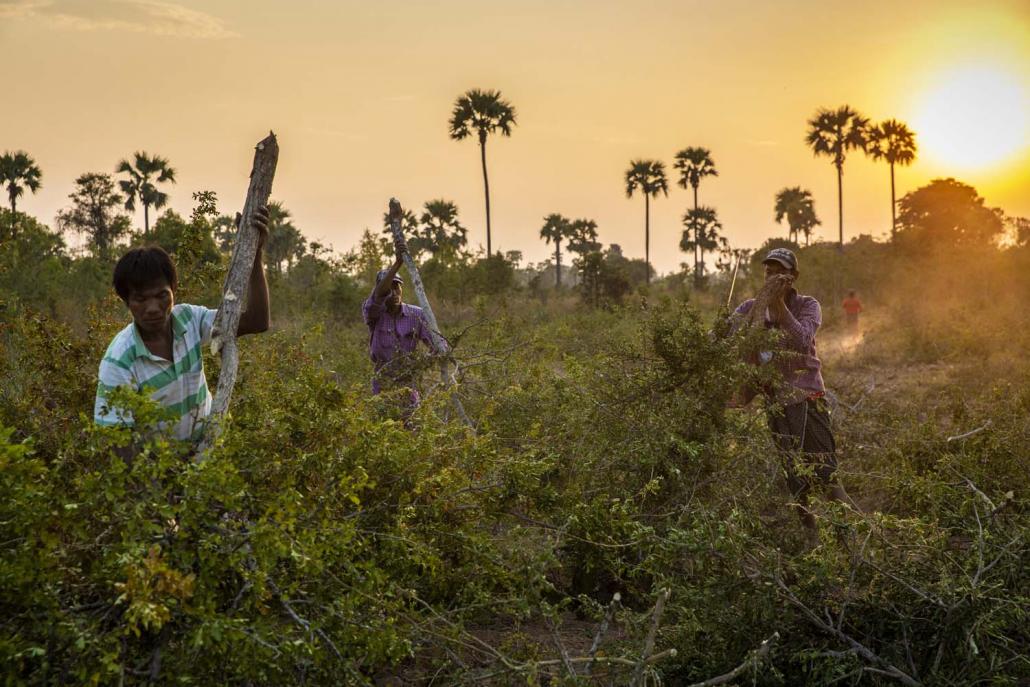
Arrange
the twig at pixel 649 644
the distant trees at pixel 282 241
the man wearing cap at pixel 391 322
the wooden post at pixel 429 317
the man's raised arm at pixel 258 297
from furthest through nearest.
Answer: the distant trees at pixel 282 241 → the man wearing cap at pixel 391 322 → the wooden post at pixel 429 317 → the man's raised arm at pixel 258 297 → the twig at pixel 649 644

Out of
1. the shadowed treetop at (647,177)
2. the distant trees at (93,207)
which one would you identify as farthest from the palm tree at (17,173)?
the shadowed treetop at (647,177)

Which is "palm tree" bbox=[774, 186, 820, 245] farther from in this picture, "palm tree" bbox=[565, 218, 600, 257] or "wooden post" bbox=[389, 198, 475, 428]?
"wooden post" bbox=[389, 198, 475, 428]

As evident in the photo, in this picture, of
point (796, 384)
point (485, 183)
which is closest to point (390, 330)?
point (796, 384)

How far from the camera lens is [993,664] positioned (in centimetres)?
286

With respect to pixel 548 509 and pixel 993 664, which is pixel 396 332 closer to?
pixel 548 509

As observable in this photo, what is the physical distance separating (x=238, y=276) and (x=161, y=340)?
0.35m

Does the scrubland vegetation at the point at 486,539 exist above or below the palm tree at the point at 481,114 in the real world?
below

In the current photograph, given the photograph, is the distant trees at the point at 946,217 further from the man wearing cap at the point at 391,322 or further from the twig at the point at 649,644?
the twig at the point at 649,644

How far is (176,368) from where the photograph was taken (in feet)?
10.1

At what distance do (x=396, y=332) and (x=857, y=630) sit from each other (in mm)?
3639

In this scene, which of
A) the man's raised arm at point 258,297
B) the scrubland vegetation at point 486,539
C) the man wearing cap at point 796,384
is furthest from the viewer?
the man wearing cap at point 796,384

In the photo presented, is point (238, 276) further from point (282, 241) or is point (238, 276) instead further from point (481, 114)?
point (282, 241)

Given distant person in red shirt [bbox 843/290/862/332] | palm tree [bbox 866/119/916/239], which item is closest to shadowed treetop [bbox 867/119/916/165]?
palm tree [bbox 866/119/916/239]

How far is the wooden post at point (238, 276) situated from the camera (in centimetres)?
296
